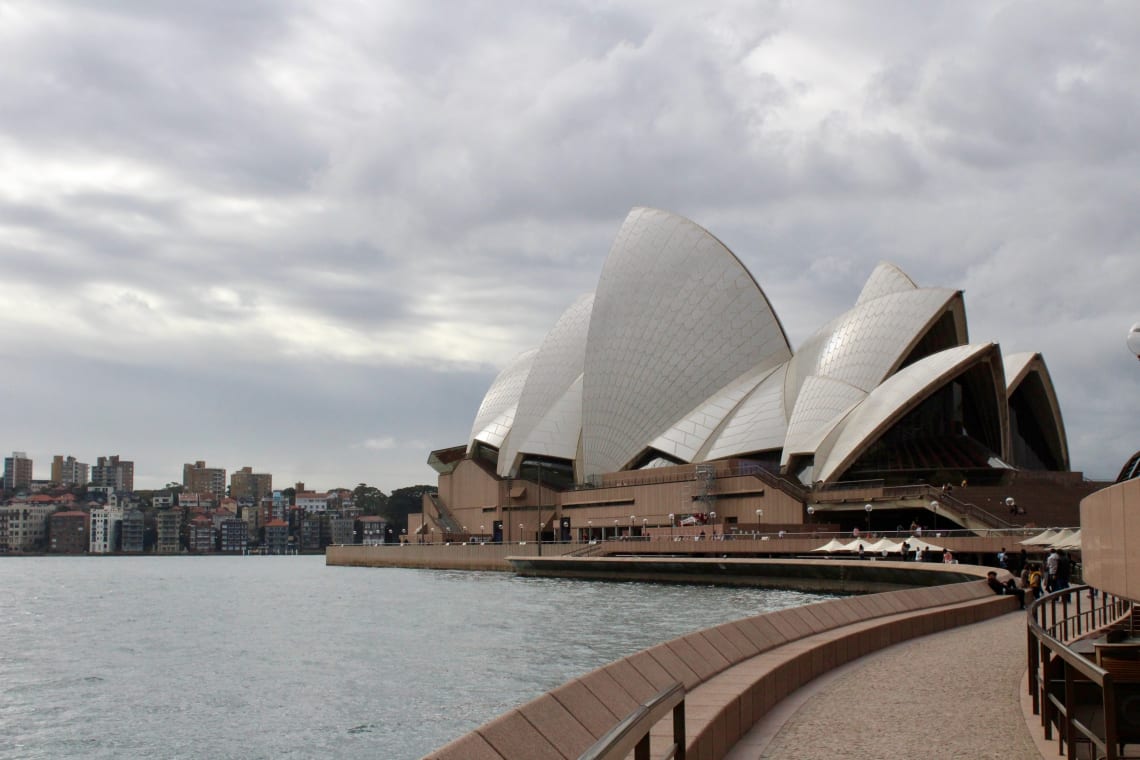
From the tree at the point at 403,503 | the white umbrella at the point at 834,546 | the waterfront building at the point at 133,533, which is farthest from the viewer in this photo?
the waterfront building at the point at 133,533

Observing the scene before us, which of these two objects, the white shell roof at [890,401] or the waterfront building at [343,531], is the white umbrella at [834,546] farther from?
the waterfront building at [343,531]

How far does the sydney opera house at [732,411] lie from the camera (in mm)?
50594

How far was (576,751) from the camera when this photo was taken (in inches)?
211

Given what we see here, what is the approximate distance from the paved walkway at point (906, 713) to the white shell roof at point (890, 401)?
3641cm

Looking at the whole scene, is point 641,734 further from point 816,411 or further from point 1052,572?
point 816,411

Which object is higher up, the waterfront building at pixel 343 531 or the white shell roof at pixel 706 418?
the white shell roof at pixel 706 418

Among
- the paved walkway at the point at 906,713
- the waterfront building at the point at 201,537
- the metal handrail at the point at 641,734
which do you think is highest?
the metal handrail at the point at 641,734

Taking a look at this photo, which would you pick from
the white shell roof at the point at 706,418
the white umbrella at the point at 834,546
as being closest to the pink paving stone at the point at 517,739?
the white umbrella at the point at 834,546

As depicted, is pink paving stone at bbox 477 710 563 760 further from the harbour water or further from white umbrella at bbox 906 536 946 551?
white umbrella at bbox 906 536 946 551

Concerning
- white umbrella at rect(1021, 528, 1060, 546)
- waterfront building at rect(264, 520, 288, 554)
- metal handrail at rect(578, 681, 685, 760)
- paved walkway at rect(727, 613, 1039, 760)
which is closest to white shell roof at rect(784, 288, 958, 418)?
white umbrella at rect(1021, 528, 1060, 546)

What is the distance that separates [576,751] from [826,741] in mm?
2769

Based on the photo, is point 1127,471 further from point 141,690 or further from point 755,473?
point 755,473

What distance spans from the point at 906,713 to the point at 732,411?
168ft

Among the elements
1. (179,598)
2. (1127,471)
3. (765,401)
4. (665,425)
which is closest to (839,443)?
(765,401)
